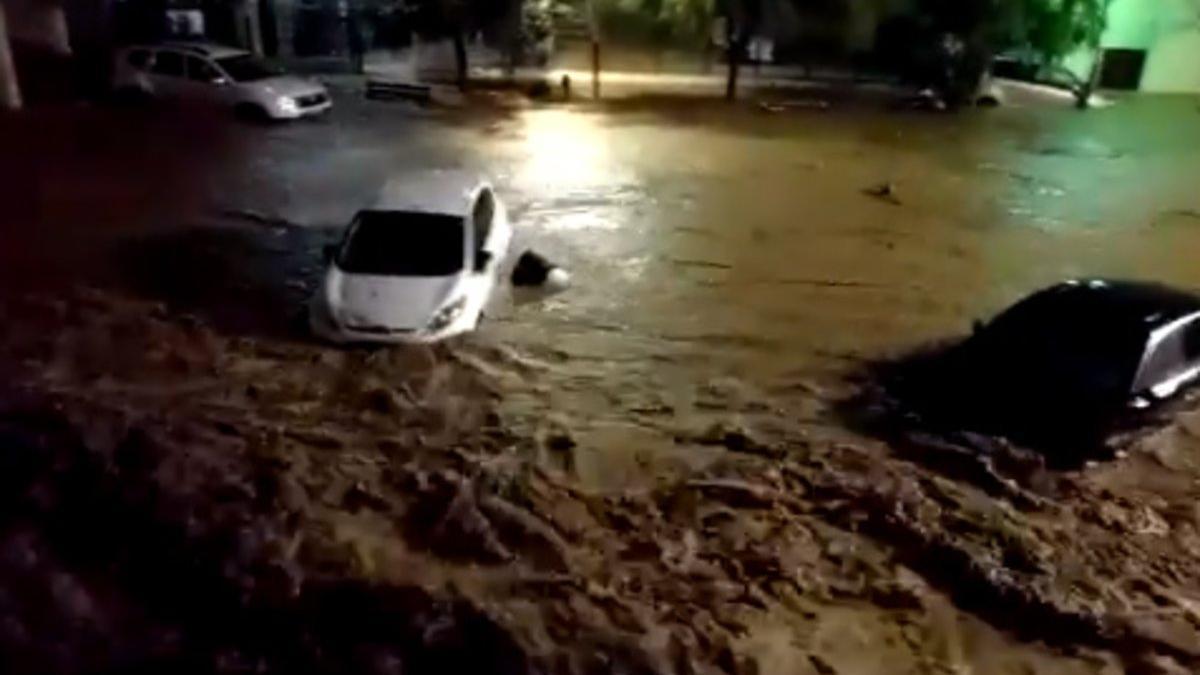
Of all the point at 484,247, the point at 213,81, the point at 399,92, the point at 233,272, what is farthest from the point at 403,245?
the point at 399,92

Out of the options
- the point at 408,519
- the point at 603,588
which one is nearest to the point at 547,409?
the point at 408,519

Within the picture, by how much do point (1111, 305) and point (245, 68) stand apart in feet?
60.1

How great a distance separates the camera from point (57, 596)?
7.51 metres

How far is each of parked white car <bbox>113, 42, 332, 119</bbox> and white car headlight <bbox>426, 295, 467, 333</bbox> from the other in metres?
12.8

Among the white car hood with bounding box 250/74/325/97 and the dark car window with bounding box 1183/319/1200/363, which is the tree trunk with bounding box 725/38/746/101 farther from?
the dark car window with bounding box 1183/319/1200/363

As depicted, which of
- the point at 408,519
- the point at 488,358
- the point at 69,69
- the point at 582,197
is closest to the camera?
the point at 408,519

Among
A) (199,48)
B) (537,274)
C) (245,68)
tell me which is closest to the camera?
(537,274)

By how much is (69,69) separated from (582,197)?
44.5 feet

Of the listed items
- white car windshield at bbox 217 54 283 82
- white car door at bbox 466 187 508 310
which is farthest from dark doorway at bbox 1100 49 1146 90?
white car door at bbox 466 187 508 310

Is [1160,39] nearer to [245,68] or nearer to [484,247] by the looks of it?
[245,68]

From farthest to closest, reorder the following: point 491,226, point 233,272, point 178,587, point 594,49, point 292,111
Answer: point 594,49 < point 292,111 < point 233,272 < point 491,226 < point 178,587

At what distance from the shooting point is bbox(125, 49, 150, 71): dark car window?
23.5m

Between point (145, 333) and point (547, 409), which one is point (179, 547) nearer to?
point (547, 409)

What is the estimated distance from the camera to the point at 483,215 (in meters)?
13.0
